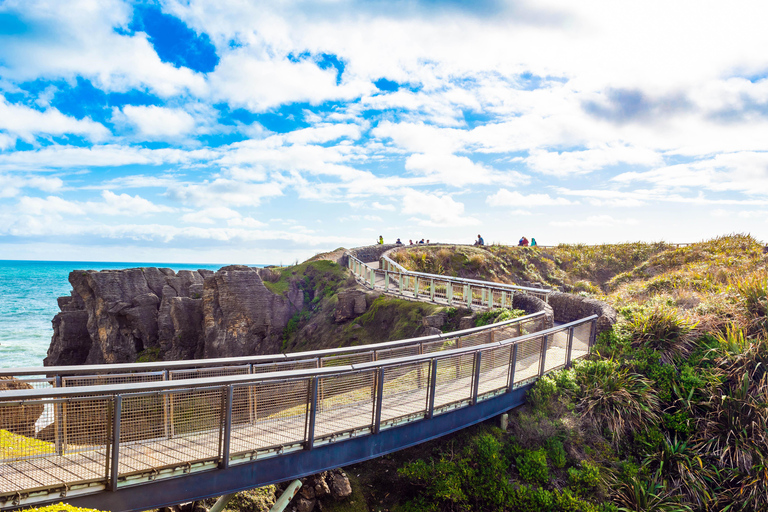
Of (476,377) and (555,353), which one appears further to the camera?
(555,353)

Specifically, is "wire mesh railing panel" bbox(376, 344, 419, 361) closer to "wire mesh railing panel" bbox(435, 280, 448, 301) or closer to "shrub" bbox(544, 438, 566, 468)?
"shrub" bbox(544, 438, 566, 468)

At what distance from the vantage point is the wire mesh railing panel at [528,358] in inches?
369

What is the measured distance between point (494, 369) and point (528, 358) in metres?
1.11

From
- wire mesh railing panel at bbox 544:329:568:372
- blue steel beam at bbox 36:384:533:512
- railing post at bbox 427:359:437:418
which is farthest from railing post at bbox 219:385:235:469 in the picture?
wire mesh railing panel at bbox 544:329:568:372

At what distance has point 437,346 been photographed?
403 inches

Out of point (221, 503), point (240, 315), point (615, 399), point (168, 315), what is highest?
point (615, 399)

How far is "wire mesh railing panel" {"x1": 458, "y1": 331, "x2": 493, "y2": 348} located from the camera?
1003 cm

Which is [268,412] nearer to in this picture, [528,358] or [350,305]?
[528,358]

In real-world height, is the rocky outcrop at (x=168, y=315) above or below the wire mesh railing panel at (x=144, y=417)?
below

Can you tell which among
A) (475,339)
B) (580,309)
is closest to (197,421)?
(475,339)

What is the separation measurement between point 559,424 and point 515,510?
7.09 ft

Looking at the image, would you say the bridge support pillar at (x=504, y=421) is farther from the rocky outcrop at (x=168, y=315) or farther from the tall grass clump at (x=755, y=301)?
the rocky outcrop at (x=168, y=315)

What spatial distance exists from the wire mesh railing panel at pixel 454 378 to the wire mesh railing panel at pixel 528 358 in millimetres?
1415

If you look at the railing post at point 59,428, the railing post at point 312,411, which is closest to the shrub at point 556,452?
the railing post at point 312,411
